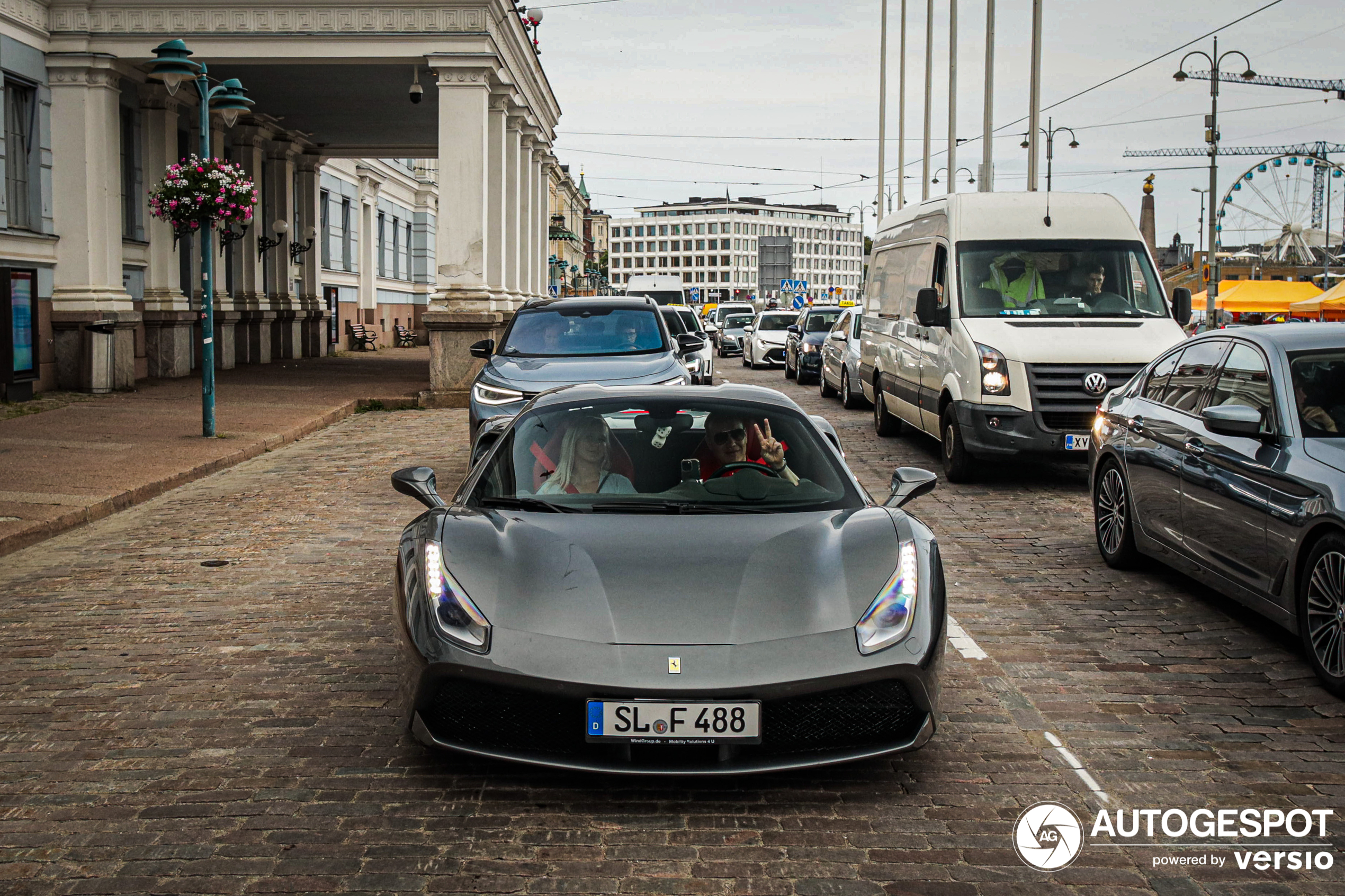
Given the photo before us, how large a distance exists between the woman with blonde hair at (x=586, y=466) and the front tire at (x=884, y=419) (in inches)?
429

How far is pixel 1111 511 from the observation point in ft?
26.5

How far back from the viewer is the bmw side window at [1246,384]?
6.30 meters

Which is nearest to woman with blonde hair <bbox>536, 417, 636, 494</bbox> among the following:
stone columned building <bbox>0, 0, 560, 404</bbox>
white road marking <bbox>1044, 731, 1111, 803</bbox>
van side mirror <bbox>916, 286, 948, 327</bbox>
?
white road marking <bbox>1044, 731, 1111, 803</bbox>

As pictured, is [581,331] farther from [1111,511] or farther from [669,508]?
[669,508]

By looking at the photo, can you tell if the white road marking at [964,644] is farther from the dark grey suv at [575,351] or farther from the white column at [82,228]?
the white column at [82,228]

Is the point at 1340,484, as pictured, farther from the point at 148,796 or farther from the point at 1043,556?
the point at 148,796

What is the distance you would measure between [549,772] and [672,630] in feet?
2.23

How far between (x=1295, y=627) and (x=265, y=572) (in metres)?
5.69

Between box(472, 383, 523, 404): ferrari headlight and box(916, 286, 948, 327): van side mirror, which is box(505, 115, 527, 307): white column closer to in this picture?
box(916, 286, 948, 327): van side mirror

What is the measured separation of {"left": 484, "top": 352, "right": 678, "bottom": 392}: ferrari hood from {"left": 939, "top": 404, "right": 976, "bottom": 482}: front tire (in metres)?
2.65

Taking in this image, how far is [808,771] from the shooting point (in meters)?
4.39

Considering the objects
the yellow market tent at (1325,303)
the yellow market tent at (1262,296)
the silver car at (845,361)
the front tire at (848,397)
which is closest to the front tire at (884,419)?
the silver car at (845,361)

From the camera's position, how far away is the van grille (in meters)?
11.4

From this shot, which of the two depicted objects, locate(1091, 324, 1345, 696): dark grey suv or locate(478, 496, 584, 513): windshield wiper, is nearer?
locate(478, 496, 584, 513): windshield wiper
